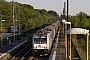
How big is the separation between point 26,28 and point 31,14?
22942 mm

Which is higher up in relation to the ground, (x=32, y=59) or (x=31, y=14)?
(x=31, y=14)

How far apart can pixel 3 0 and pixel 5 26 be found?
14711 millimetres

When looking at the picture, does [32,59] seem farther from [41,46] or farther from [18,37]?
[18,37]

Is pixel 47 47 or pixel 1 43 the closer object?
pixel 47 47

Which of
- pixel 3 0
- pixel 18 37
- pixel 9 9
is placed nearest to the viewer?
pixel 18 37

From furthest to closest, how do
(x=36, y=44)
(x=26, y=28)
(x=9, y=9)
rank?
1. (x=9, y=9)
2. (x=26, y=28)
3. (x=36, y=44)

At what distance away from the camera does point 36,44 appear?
71.6 ft

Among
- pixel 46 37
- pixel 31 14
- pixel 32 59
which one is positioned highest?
pixel 31 14

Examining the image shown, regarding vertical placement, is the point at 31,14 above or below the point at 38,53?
above

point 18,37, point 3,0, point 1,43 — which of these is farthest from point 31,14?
point 1,43

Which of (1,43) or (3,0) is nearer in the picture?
(1,43)

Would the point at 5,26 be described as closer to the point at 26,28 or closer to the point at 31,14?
the point at 26,28

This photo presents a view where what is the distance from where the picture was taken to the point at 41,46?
21953 millimetres

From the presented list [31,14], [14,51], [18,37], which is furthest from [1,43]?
[31,14]
